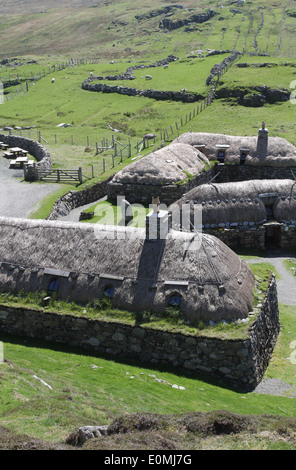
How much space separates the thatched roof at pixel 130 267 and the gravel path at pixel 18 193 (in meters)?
14.7

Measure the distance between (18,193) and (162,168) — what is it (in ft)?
39.0

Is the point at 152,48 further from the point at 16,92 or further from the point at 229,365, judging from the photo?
the point at 229,365

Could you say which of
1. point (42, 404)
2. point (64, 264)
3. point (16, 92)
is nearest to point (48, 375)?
point (42, 404)

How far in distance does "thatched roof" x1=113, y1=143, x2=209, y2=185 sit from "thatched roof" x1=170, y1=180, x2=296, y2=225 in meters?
7.47

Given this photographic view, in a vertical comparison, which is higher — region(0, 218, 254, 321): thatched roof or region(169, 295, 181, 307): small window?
region(0, 218, 254, 321): thatched roof

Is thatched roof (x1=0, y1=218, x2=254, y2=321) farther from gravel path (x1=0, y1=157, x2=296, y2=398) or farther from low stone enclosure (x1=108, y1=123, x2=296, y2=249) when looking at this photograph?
low stone enclosure (x1=108, y1=123, x2=296, y2=249)

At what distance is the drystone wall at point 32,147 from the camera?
54.5 metres

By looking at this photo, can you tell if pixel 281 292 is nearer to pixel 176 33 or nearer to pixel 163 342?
pixel 163 342

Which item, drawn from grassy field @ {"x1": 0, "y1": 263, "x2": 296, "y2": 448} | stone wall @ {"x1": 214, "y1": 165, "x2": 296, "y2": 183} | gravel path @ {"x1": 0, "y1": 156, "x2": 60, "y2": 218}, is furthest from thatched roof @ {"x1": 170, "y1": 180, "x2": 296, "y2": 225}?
grassy field @ {"x1": 0, "y1": 263, "x2": 296, "y2": 448}

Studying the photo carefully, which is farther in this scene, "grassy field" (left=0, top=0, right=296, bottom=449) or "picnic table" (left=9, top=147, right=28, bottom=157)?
"picnic table" (left=9, top=147, right=28, bottom=157)

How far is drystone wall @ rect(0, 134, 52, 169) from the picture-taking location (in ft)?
179

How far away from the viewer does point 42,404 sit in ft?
53.6

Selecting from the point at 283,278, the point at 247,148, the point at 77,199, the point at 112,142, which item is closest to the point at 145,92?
the point at 112,142
